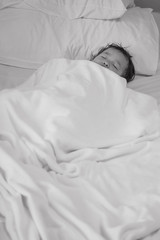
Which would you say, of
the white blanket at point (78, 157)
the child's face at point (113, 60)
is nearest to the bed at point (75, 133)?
the white blanket at point (78, 157)

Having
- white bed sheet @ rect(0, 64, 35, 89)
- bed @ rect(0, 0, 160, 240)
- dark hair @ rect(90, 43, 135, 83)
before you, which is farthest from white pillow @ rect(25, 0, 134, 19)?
white bed sheet @ rect(0, 64, 35, 89)

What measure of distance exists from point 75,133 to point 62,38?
706mm

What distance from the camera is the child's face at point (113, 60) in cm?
147

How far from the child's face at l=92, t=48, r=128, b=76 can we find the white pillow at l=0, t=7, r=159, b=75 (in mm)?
119

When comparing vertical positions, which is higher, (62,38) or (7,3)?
(7,3)

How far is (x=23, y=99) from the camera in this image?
1056 mm

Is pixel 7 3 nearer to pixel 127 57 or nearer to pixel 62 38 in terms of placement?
pixel 62 38

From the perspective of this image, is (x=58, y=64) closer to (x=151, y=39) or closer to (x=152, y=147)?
(x=152, y=147)

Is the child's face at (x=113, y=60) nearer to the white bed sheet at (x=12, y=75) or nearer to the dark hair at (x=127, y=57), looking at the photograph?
the dark hair at (x=127, y=57)

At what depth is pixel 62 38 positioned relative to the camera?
160 centimetres

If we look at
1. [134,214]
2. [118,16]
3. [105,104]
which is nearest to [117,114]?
[105,104]

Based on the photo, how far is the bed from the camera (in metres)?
0.79

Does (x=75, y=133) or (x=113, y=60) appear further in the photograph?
(x=113, y=60)

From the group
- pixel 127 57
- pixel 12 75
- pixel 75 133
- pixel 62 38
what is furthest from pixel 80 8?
pixel 75 133
